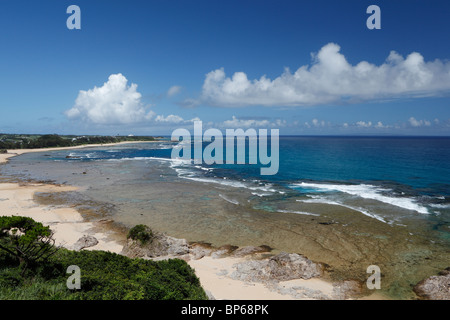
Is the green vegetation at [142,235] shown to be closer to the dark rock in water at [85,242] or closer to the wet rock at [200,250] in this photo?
the dark rock in water at [85,242]

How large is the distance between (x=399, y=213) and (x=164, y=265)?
2633 centimetres

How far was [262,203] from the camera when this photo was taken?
109 feet

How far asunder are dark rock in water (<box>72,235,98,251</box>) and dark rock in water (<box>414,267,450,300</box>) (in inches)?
868

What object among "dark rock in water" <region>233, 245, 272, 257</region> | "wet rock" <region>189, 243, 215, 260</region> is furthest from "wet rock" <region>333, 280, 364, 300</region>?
"wet rock" <region>189, 243, 215, 260</region>

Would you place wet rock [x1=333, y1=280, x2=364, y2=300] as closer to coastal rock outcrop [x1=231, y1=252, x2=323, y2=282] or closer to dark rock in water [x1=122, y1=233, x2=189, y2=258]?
coastal rock outcrop [x1=231, y1=252, x2=323, y2=282]

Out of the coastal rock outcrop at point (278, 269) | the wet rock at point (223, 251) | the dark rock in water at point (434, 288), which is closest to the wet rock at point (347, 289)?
the coastal rock outcrop at point (278, 269)

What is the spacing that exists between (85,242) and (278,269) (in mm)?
14861

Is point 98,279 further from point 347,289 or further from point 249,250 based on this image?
→ point 347,289

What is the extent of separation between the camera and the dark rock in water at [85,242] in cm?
1979

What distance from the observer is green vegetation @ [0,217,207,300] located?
9.62 meters
